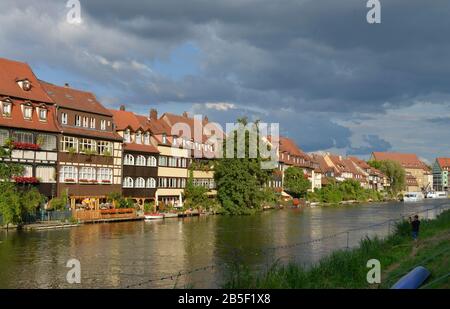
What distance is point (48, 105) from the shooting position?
53.7 metres

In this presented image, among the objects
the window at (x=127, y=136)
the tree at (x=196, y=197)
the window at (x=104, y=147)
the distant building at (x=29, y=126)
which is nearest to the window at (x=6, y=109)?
the distant building at (x=29, y=126)

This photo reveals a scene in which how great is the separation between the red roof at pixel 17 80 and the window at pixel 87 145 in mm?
5029

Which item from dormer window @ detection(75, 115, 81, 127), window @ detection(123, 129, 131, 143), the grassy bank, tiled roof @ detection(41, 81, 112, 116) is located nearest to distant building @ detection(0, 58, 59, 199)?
tiled roof @ detection(41, 81, 112, 116)

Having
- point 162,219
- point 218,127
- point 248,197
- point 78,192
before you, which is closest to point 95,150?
point 78,192

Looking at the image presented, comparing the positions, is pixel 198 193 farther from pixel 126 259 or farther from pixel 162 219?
pixel 126 259

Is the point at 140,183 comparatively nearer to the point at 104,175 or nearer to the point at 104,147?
the point at 104,175

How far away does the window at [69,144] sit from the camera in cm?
5403

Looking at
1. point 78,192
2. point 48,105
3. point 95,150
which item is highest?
point 48,105

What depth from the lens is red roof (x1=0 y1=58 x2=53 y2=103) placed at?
50759mm

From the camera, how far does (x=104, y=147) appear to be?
59.4 m

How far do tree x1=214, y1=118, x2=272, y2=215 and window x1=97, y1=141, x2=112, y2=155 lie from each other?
60.7 ft

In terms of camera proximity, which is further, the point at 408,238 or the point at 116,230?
the point at 116,230

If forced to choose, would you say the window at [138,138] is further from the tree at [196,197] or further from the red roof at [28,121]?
the red roof at [28,121]
